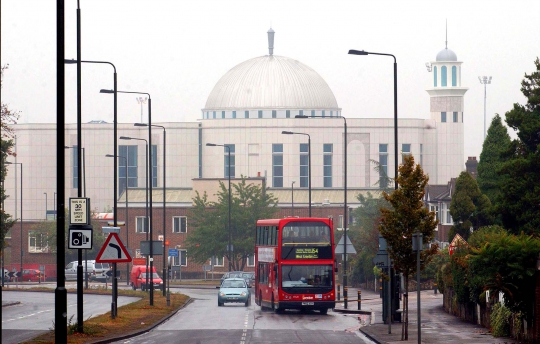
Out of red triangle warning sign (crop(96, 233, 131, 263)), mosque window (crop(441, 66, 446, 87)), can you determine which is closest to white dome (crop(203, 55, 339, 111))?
mosque window (crop(441, 66, 446, 87))


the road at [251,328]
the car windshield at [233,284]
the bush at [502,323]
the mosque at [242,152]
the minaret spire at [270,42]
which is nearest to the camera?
the bush at [502,323]

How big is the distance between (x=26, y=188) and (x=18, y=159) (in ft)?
15.3

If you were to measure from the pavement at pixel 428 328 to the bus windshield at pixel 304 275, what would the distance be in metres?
2.22

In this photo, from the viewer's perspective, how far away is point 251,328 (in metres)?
33.5

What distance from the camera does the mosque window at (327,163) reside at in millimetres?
142000

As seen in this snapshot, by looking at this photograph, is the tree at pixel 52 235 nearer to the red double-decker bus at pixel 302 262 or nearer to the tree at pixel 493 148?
the tree at pixel 493 148

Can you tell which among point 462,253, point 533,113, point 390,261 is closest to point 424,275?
point 533,113

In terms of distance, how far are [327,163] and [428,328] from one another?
→ 110 metres

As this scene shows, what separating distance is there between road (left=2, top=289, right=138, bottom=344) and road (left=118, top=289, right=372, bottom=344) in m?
3.46

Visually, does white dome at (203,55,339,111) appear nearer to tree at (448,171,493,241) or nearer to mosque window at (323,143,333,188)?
mosque window at (323,143,333,188)

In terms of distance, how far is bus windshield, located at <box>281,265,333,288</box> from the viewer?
42094 mm

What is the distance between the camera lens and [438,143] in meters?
147

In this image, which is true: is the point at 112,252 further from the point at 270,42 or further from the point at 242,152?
the point at 270,42

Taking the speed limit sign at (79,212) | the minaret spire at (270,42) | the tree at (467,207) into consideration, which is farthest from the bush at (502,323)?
Answer: the minaret spire at (270,42)
